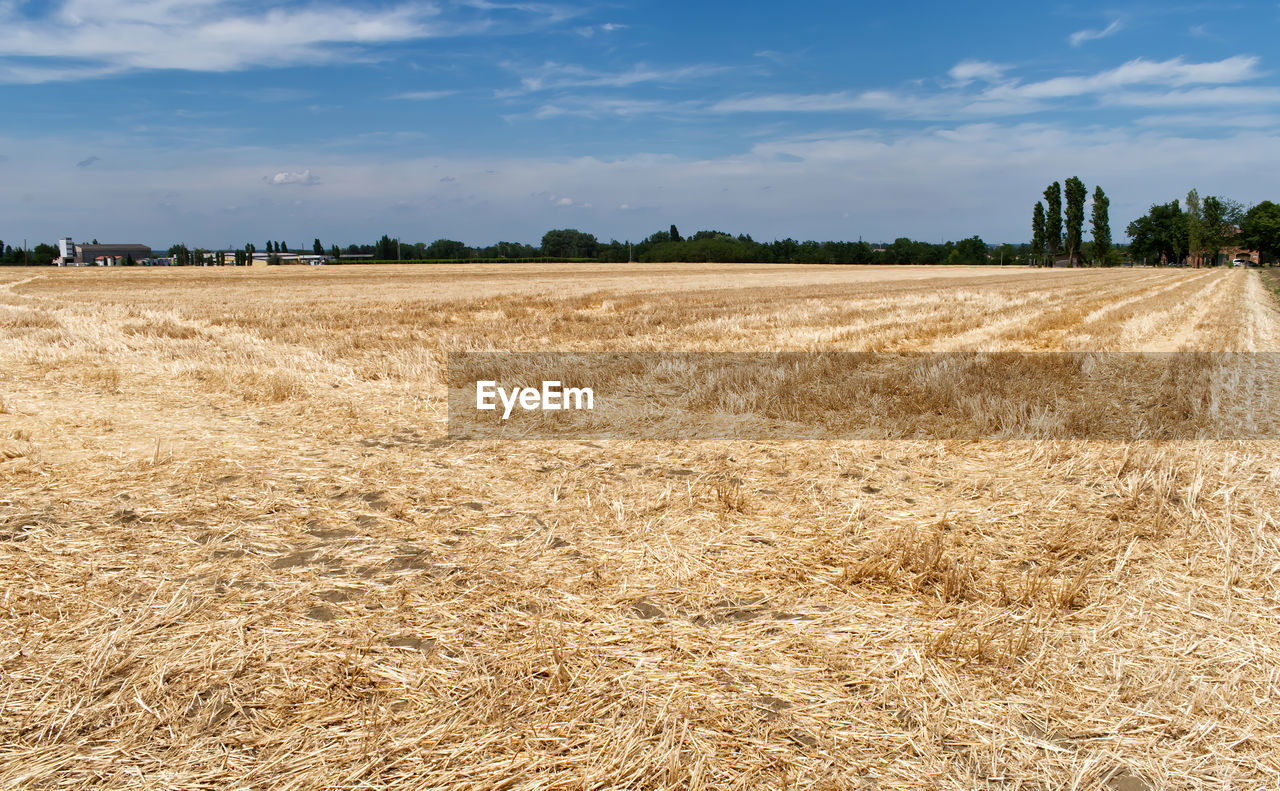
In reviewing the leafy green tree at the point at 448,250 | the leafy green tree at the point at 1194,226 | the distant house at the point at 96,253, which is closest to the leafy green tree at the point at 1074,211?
the leafy green tree at the point at 1194,226

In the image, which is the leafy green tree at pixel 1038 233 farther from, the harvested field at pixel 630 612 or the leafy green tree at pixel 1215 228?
the harvested field at pixel 630 612

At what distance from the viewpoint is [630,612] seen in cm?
333

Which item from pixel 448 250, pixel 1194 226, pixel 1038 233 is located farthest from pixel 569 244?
pixel 1194 226

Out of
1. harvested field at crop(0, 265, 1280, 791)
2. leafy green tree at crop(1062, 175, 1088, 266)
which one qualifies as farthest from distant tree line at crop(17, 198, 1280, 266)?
harvested field at crop(0, 265, 1280, 791)

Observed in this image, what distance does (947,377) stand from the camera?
859cm

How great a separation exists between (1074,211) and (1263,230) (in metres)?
31.6

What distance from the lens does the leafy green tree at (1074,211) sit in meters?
113

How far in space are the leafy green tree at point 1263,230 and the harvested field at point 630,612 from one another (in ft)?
481

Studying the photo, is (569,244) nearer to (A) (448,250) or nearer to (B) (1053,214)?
(A) (448,250)

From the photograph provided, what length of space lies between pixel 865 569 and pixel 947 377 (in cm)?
569

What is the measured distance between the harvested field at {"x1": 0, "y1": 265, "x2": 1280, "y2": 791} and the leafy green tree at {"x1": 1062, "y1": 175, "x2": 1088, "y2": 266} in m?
130

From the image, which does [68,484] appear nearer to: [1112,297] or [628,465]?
[628,465]

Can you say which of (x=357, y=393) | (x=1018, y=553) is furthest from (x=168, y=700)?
(x=357, y=393)

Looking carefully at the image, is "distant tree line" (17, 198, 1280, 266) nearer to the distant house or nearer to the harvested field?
the distant house
